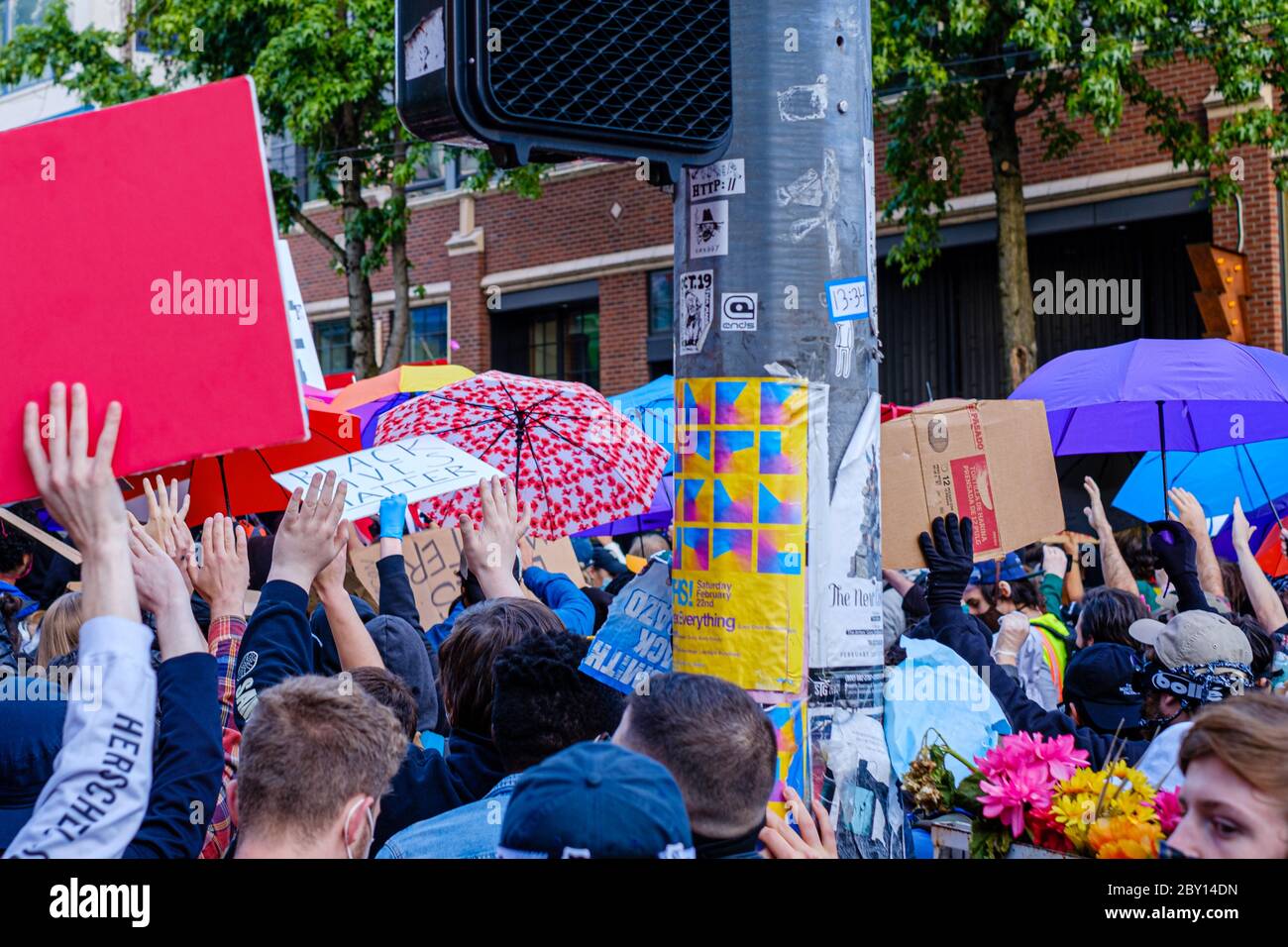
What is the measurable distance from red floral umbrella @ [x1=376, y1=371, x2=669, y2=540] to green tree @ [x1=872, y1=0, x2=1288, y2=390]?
22.0 ft

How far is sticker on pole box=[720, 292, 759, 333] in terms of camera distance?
302 cm

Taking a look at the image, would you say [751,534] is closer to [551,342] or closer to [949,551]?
[949,551]

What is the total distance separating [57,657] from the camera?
519 cm

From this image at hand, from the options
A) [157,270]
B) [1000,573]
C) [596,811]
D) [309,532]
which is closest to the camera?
[596,811]

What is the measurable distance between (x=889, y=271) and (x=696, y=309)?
668 inches

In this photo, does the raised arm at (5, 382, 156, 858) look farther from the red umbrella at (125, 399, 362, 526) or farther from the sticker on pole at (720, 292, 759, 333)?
the red umbrella at (125, 399, 362, 526)

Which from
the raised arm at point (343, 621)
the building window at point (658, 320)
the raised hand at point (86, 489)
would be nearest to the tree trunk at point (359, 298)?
the building window at point (658, 320)

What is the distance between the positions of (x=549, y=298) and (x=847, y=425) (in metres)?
20.1

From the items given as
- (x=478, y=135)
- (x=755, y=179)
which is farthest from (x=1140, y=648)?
(x=478, y=135)

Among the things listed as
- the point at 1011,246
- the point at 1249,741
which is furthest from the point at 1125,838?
the point at 1011,246

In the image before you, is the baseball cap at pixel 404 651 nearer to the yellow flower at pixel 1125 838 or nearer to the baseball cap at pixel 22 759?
the baseball cap at pixel 22 759

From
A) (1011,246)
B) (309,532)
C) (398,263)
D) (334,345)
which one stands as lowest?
(309,532)

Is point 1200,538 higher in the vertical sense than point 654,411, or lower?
lower

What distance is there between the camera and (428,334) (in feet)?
81.4
